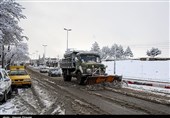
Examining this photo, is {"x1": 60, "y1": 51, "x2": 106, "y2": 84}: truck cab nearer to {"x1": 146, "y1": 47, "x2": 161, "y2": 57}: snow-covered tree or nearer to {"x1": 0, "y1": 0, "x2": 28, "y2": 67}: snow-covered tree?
{"x1": 0, "y1": 0, "x2": 28, "y2": 67}: snow-covered tree

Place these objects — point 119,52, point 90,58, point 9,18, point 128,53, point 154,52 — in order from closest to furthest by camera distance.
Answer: point 9,18 < point 90,58 < point 154,52 < point 119,52 < point 128,53

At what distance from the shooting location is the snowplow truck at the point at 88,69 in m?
21.8

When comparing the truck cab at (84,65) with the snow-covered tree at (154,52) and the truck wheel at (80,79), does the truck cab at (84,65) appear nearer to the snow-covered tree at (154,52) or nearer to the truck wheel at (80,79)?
the truck wheel at (80,79)

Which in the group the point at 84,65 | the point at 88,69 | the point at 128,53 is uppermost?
the point at 128,53

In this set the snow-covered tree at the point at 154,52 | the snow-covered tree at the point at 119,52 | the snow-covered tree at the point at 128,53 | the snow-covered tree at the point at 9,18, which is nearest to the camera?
the snow-covered tree at the point at 9,18

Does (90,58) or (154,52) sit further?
(154,52)

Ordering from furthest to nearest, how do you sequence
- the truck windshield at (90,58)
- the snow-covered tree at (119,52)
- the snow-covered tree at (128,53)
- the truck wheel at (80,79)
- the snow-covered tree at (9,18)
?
the snow-covered tree at (128,53)
the snow-covered tree at (119,52)
the truck windshield at (90,58)
the truck wheel at (80,79)
the snow-covered tree at (9,18)

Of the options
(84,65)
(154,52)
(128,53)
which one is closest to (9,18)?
(84,65)

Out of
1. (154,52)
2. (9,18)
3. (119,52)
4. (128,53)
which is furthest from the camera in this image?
(128,53)

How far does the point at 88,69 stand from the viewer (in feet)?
74.8

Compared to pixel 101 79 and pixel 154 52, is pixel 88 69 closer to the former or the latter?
pixel 101 79

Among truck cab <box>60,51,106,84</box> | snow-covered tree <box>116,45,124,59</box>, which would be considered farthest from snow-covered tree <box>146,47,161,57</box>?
truck cab <box>60,51,106,84</box>

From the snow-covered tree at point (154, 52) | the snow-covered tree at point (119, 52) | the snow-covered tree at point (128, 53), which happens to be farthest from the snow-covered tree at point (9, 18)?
the snow-covered tree at point (128, 53)

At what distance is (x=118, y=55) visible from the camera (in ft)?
458
